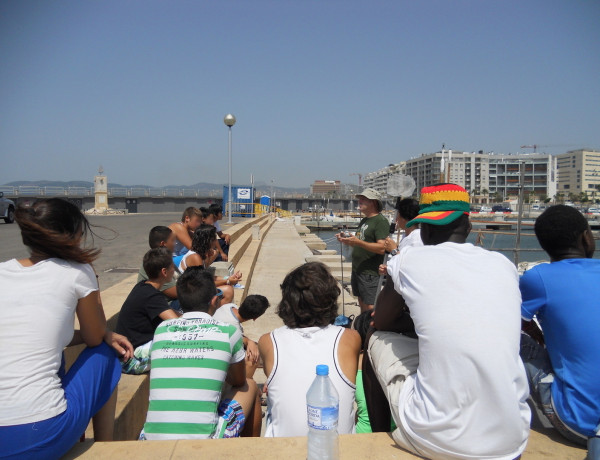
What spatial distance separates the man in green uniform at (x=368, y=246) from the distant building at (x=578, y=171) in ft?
526

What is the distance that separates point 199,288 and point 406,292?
4.77ft

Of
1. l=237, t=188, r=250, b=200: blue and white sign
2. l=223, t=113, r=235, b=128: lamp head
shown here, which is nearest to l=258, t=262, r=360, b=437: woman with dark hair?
l=223, t=113, r=235, b=128: lamp head

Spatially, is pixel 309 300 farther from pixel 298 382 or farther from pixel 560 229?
pixel 560 229

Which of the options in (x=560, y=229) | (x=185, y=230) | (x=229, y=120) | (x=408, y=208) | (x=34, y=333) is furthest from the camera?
(x=229, y=120)

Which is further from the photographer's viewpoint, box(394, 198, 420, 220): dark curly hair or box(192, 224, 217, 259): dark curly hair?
box(192, 224, 217, 259): dark curly hair

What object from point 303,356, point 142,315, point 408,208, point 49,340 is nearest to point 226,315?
point 142,315

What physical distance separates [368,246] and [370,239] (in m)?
0.18

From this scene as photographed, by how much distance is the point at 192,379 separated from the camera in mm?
2223

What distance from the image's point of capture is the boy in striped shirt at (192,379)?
2201 millimetres

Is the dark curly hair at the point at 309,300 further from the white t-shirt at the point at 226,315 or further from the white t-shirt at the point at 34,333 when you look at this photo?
the white t-shirt at the point at 226,315

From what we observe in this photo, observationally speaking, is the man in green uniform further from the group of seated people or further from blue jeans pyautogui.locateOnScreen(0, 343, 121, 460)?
blue jeans pyautogui.locateOnScreen(0, 343, 121, 460)

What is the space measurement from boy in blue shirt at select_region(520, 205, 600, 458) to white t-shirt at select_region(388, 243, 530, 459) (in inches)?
14.5

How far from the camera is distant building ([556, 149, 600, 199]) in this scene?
476 feet

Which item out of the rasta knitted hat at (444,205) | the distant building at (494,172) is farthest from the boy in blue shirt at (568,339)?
the distant building at (494,172)
